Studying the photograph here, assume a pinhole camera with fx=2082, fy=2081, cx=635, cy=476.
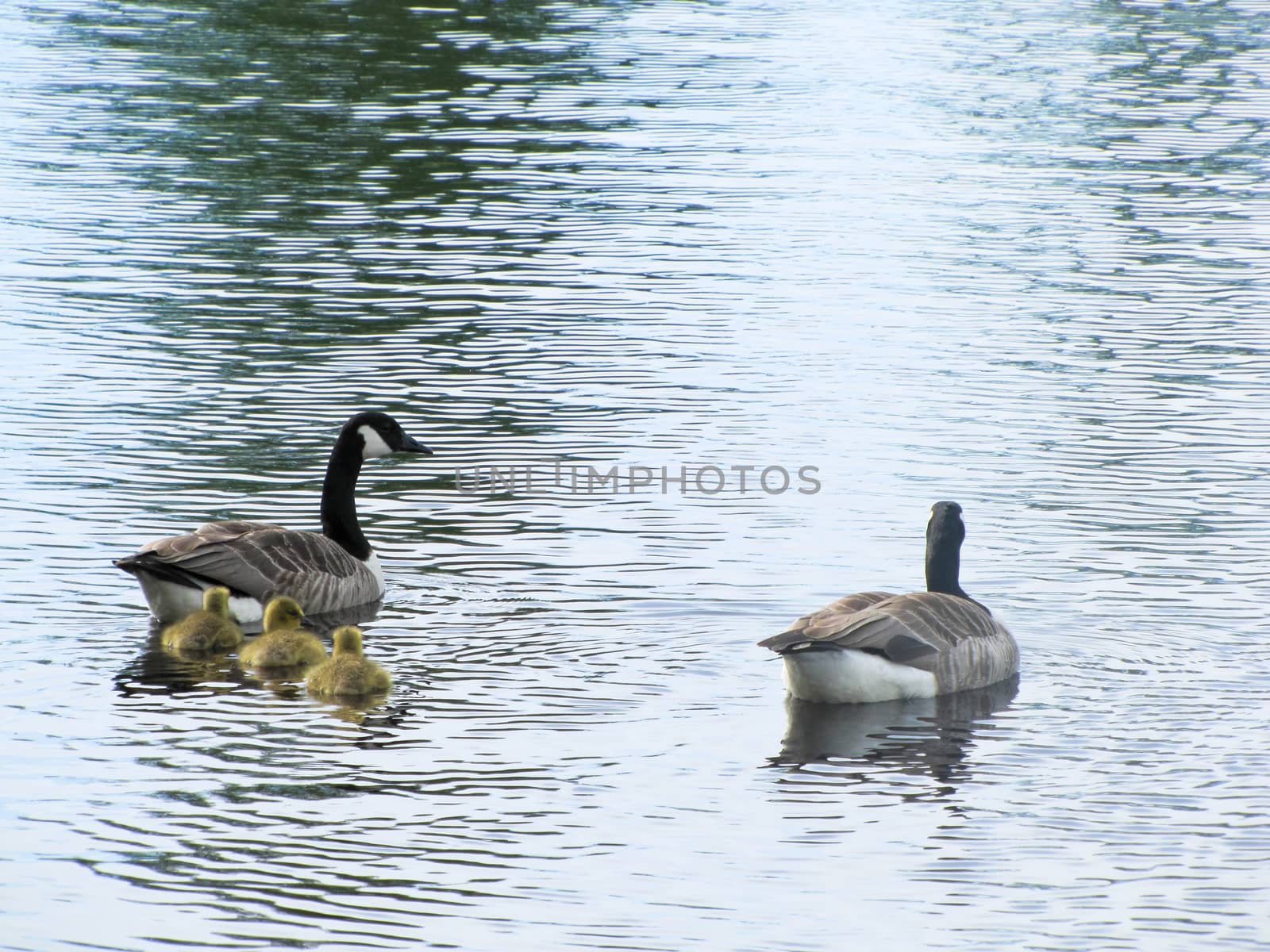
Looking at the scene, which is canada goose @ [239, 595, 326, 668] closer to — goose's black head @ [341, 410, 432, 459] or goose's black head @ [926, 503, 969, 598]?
goose's black head @ [341, 410, 432, 459]

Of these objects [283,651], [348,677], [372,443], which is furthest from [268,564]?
[348,677]

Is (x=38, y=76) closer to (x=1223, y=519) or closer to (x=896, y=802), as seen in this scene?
(x=1223, y=519)

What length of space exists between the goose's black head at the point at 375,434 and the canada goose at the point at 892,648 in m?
4.37

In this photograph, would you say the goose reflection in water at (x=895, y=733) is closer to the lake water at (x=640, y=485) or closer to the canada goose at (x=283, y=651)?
the lake water at (x=640, y=485)

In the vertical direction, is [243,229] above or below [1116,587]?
above

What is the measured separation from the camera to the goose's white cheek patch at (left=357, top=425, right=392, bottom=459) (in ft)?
51.1

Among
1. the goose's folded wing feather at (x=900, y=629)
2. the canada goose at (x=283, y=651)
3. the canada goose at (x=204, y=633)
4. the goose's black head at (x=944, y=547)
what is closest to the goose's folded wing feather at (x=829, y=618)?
the goose's folded wing feather at (x=900, y=629)

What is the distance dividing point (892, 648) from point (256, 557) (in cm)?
455

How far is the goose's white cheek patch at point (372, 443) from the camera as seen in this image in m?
15.6

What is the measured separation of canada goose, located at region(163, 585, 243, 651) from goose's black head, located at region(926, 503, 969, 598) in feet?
14.7

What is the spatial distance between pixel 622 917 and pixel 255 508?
799 centimetres

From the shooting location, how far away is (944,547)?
1329 centimetres

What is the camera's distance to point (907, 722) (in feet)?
39.8

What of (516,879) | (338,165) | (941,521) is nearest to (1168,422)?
(941,521)
